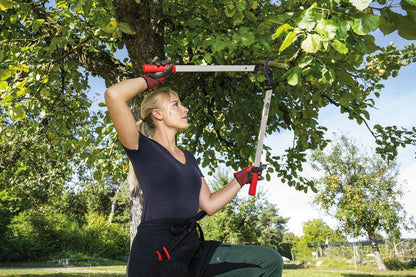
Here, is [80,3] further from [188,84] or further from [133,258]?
[188,84]

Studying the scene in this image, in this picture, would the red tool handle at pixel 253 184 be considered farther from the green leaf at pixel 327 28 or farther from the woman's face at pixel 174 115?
the green leaf at pixel 327 28

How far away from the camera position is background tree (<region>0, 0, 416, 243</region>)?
3109 millimetres

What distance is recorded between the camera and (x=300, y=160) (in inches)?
304

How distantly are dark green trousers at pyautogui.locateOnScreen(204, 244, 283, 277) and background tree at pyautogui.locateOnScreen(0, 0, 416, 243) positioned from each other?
1.34m

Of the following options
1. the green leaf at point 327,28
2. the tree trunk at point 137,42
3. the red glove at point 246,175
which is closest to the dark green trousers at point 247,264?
the red glove at point 246,175

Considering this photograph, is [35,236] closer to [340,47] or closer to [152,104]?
[152,104]

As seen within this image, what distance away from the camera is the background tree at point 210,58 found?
3109mm

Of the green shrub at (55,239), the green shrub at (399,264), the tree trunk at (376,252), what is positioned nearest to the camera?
the green shrub at (399,264)

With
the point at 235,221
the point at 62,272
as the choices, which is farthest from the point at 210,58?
the point at 62,272

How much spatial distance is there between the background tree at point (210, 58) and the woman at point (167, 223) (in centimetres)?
113

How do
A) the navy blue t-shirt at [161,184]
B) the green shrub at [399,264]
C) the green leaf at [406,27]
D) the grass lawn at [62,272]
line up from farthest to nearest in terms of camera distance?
the green shrub at [399,264] < the grass lawn at [62,272] < the green leaf at [406,27] < the navy blue t-shirt at [161,184]

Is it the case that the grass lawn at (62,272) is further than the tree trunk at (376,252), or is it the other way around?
the tree trunk at (376,252)

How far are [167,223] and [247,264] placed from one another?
55 cm

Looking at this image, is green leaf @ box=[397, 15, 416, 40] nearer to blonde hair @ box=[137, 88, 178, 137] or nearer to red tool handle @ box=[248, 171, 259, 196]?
red tool handle @ box=[248, 171, 259, 196]
